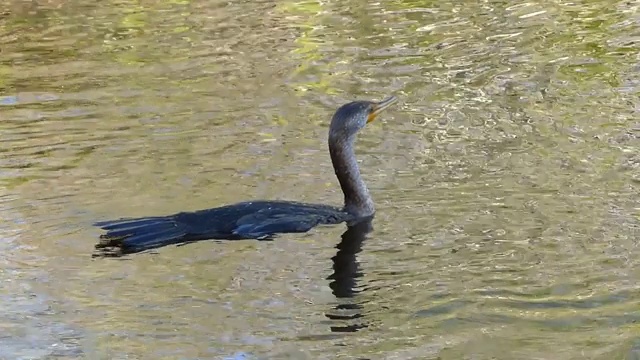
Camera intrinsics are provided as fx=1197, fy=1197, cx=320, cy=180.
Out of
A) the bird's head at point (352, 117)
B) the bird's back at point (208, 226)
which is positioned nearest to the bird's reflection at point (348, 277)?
the bird's back at point (208, 226)

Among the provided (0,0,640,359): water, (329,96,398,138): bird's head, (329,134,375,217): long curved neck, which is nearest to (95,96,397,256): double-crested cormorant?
(329,134,375,217): long curved neck

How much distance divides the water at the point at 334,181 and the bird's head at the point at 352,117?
58cm

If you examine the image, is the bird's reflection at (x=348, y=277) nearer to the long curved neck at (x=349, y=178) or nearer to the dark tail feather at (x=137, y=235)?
the long curved neck at (x=349, y=178)

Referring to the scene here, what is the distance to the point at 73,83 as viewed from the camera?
1421cm

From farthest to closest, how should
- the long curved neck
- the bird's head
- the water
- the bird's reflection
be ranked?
the bird's head, the long curved neck, the bird's reflection, the water

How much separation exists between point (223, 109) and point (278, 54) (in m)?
2.77

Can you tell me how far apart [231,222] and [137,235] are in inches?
27.5

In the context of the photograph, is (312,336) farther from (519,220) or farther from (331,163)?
(331,163)

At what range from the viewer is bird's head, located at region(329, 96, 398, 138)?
383 inches

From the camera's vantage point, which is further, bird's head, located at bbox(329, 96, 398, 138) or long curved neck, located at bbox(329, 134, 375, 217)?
bird's head, located at bbox(329, 96, 398, 138)

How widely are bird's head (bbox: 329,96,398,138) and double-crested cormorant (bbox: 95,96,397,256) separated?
0.48 m

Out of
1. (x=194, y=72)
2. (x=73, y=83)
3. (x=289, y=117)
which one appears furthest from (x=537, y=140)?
(x=73, y=83)

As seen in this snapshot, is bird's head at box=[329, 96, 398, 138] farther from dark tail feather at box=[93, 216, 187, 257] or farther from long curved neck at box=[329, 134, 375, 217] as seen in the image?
dark tail feather at box=[93, 216, 187, 257]

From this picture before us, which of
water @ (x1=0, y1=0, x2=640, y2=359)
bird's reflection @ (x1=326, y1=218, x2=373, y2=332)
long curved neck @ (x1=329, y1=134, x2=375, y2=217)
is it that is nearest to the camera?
water @ (x1=0, y1=0, x2=640, y2=359)
